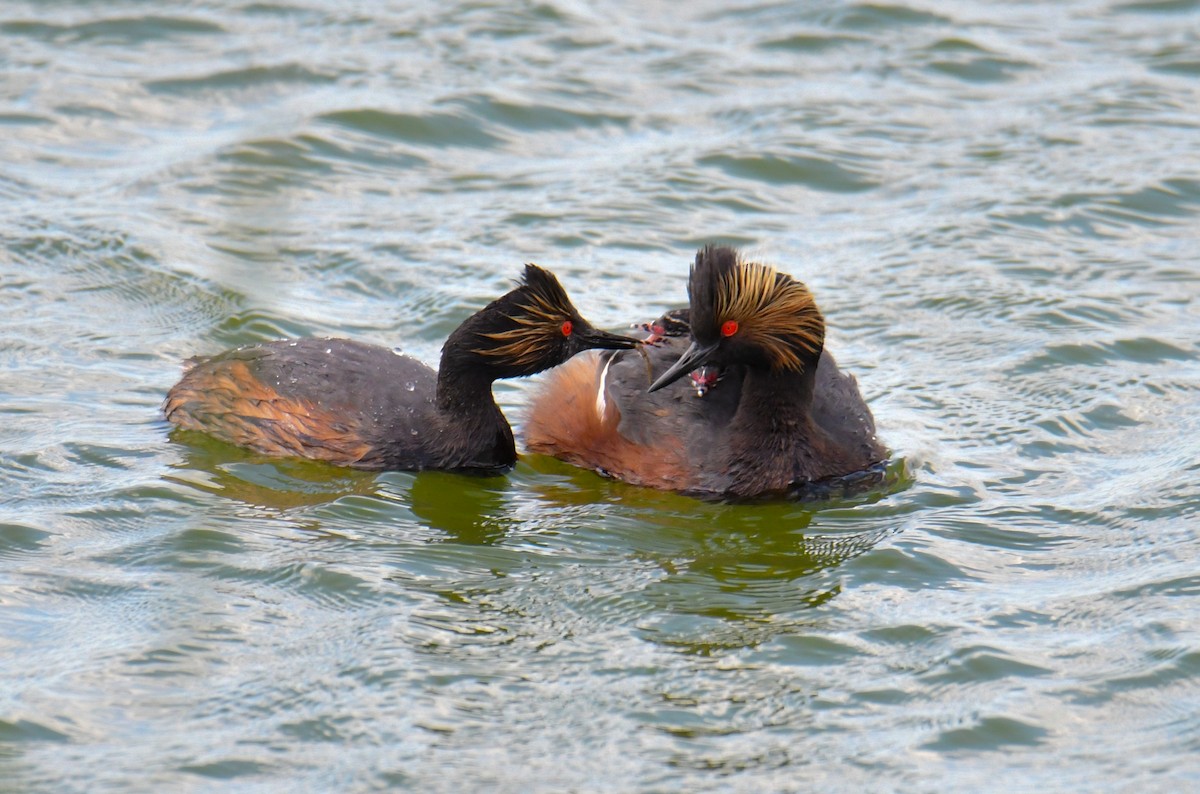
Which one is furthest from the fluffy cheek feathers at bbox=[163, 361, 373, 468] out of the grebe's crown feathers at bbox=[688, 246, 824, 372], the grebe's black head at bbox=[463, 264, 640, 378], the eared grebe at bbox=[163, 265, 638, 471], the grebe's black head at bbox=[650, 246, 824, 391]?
the grebe's crown feathers at bbox=[688, 246, 824, 372]

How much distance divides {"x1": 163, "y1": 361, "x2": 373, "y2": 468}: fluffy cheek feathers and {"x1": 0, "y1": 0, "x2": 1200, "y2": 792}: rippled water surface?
139mm

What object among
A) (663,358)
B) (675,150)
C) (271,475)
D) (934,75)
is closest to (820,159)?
(675,150)

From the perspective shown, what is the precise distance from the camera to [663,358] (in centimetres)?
988

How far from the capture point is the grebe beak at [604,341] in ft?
31.2

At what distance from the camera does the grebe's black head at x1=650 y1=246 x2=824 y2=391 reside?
9.21 m

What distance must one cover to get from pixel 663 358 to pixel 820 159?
5126 mm

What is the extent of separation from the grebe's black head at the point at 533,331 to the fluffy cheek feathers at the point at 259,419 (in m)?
0.87

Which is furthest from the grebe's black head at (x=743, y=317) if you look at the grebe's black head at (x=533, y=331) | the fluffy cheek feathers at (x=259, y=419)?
the fluffy cheek feathers at (x=259, y=419)

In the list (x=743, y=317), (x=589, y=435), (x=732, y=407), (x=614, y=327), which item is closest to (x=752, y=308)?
(x=743, y=317)

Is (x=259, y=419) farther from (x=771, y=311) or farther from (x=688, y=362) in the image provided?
(x=771, y=311)

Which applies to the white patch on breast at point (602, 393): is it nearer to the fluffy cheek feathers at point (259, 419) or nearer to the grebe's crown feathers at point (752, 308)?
the grebe's crown feathers at point (752, 308)

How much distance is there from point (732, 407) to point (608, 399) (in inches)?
28.6

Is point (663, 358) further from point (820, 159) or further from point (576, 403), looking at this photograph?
point (820, 159)

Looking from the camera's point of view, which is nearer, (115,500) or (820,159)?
(115,500)
